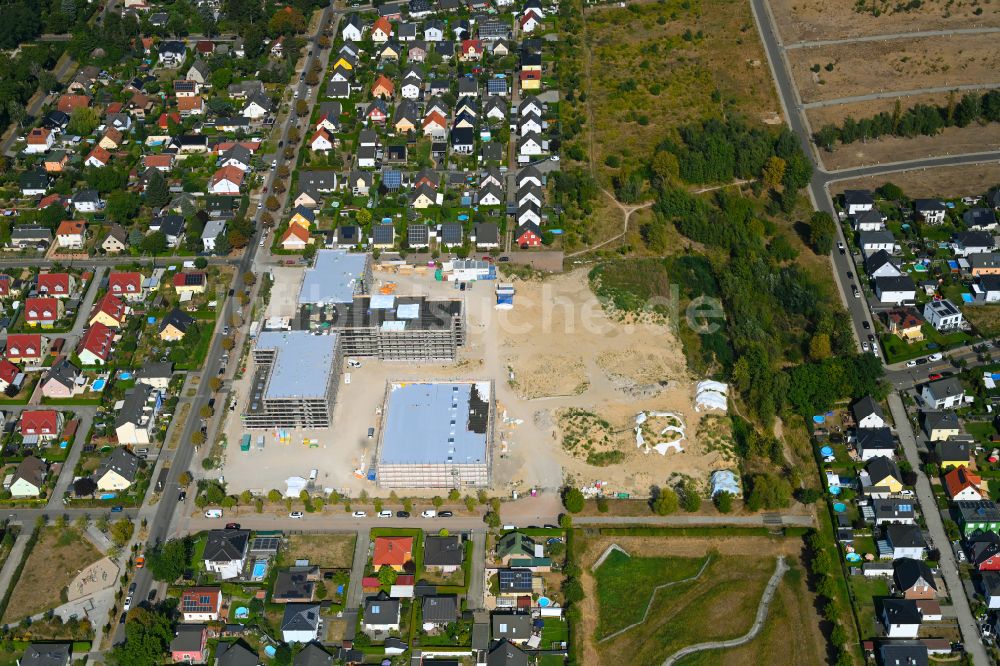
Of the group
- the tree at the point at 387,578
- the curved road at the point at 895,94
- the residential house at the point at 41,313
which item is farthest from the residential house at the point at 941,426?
the residential house at the point at 41,313

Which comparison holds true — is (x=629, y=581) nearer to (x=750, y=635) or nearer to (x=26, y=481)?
(x=750, y=635)

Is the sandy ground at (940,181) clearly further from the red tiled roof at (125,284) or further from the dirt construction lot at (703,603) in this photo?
the red tiled roof at (125,284)

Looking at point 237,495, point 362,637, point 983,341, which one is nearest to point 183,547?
point 237,495

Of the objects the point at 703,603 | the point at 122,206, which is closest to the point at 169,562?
the point at 703,603

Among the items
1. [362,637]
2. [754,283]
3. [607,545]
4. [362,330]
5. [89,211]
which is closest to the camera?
[362,637]

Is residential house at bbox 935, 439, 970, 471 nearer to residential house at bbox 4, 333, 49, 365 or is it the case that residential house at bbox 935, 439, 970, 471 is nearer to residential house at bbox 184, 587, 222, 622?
residential house at bbox 184, 587, 222, 622

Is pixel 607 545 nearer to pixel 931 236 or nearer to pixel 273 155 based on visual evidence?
pixel 931 236

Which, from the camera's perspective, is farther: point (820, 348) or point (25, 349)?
point (25, 349)
